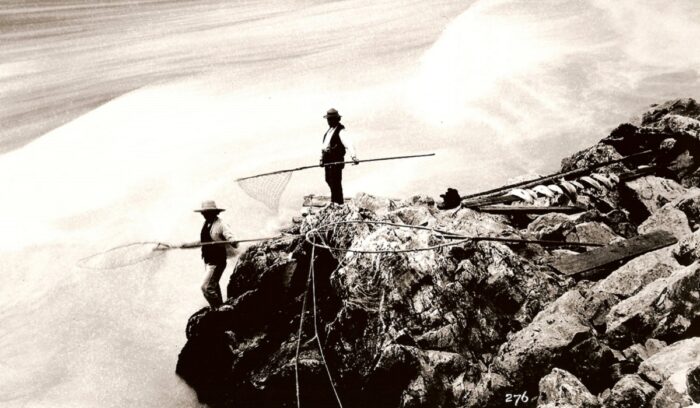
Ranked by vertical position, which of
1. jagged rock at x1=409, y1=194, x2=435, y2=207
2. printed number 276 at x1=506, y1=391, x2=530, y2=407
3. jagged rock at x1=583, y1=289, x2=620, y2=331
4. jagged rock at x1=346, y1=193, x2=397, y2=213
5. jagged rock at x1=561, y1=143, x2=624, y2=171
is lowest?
printed number 276 at x1=506, y1=391, x2=530, y2=407

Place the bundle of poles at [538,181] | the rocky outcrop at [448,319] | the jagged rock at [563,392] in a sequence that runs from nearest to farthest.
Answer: the jagged rock at [563,392] → the rocky outcrop at [448,319] → the bundle of poles at [538,181]

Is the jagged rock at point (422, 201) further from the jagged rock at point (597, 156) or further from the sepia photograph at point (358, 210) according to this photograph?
the jagged rock at point (597, 156)

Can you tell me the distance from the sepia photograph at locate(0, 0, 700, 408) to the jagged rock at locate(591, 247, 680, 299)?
37mm

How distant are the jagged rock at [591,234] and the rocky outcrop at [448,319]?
14 mm

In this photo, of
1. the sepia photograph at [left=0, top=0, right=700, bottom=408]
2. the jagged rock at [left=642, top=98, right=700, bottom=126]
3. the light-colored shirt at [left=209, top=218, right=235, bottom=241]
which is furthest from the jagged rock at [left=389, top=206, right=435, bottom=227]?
the jagged rock at [left=642, top=98, right=700, bottom=126]

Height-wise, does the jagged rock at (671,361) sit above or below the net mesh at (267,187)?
below

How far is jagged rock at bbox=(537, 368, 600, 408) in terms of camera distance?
4016 millimetres

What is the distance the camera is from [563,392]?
4.11 m

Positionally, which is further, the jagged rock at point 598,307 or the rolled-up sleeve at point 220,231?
the rolled-up sleeve at point 220,231

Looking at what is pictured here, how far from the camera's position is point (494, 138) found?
37.7ft

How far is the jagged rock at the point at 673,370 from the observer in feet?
11.8

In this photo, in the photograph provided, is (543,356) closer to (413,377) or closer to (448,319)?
(448,319)

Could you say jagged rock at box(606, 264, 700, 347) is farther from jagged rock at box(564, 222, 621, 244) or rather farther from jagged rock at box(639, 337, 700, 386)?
jagged rock at box(564, 222, 621, 244)

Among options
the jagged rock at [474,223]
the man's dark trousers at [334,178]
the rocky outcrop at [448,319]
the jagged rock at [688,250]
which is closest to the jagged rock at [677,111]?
the rocky outcrop at [448,319]
